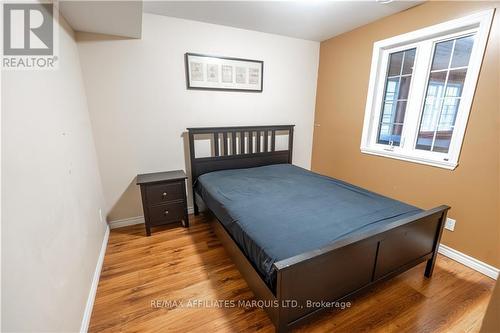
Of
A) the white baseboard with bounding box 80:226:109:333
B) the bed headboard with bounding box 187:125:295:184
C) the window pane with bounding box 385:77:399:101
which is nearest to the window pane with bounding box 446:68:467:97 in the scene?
the window pane with bounding box 385:77:399:101

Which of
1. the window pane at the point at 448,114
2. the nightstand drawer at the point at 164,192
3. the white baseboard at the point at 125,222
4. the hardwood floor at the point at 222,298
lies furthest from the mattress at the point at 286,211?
the window pane at the point at 448,114

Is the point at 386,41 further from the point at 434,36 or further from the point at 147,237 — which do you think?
the point at 147,237

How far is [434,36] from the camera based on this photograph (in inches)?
86.1

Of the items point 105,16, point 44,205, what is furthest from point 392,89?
point 44,205

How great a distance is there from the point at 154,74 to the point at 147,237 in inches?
74.2

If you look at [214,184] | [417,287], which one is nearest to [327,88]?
[214,184]

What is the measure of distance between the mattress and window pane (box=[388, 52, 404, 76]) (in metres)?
1.50

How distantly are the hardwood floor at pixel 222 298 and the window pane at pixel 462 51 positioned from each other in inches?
74.1

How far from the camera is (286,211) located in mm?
1821

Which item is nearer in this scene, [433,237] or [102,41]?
A: [433,237]

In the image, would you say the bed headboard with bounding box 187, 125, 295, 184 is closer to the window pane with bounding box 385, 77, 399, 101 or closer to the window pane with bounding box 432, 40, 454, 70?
the window pane with bounding box 385, 77, 399, 101

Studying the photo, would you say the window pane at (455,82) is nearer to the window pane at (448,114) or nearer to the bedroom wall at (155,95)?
the window pane at (448,114)

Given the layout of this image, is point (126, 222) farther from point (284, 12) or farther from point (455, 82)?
point (455, 82)

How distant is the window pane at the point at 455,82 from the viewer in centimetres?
206
